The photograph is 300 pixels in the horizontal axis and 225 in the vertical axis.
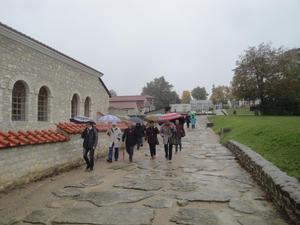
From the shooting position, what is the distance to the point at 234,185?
7.77 m

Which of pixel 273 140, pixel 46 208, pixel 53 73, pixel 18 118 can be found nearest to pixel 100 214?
pixel 46 208

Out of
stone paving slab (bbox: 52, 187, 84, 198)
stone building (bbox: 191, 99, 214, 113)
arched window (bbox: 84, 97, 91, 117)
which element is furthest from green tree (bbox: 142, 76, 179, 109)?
stone paving slab (bbox: 52, 187, 84, 198)

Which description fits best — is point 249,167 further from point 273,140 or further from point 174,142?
point 174,142

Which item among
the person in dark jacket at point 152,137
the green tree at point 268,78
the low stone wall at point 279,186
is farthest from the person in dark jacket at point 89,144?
the green tree at point 268,78

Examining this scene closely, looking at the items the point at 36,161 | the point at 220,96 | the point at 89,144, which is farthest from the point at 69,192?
the point at 220,96

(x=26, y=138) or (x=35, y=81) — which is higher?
(x=35, y=81)

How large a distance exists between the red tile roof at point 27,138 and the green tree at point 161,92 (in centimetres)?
8160

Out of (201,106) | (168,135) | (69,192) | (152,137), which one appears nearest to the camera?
(69,192)

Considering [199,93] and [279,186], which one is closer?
[279,186]

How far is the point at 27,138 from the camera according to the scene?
8.12 metres

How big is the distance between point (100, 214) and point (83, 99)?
16.9 meters

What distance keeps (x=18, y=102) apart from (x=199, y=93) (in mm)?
104091

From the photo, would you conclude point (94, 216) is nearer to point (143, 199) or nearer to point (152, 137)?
point (143, 199)

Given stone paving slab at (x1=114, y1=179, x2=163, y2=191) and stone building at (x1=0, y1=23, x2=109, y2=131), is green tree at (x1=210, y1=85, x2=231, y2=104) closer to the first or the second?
stone building at (x1=0, y1=23, x2=109, y2=131)
